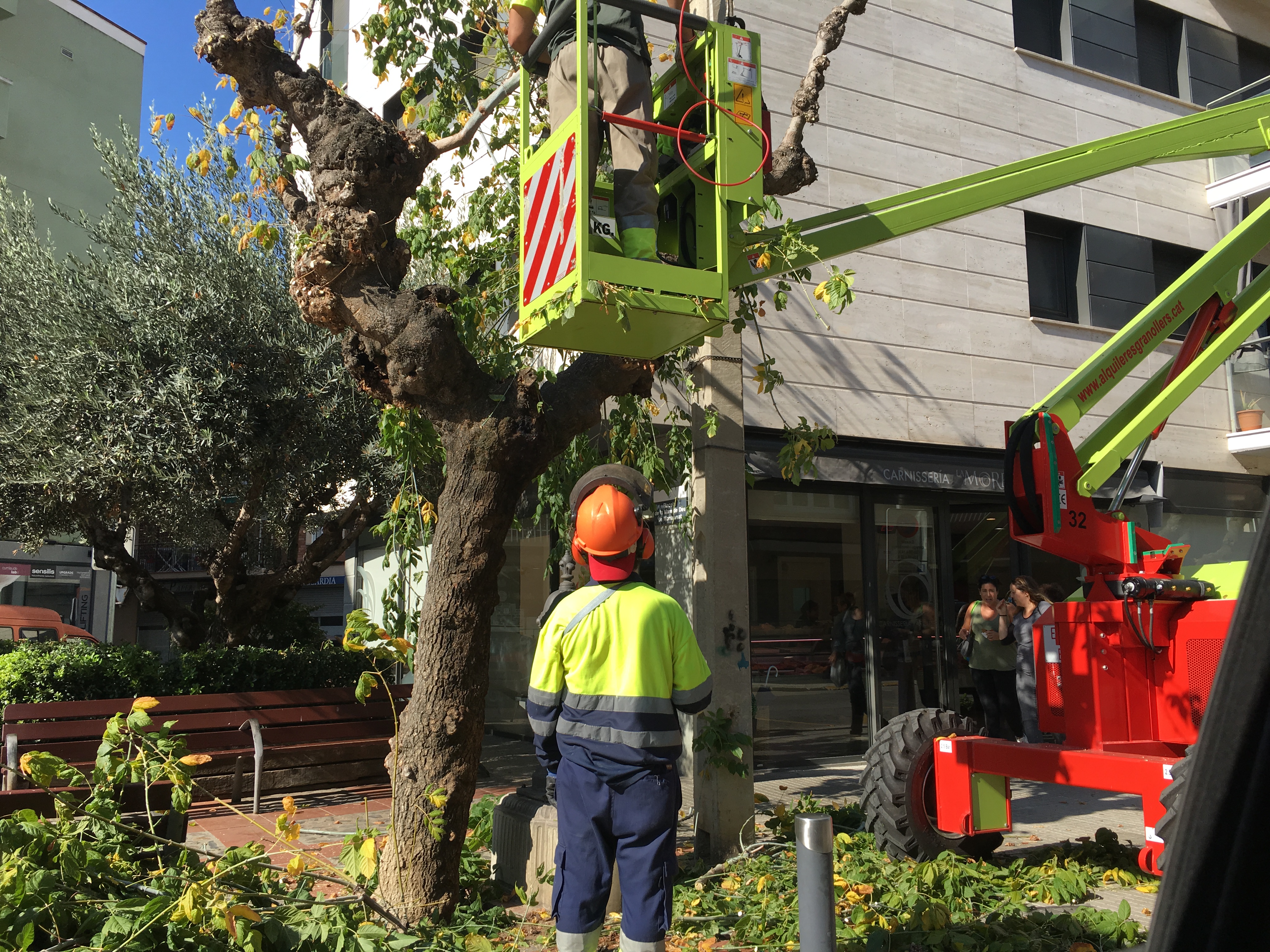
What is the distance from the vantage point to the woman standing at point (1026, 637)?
19.1 feet

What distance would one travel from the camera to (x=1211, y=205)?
12.9 meters

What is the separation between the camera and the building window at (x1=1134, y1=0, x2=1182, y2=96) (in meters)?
12.8

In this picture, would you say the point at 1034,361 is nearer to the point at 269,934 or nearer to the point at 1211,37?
the point at 1211,37

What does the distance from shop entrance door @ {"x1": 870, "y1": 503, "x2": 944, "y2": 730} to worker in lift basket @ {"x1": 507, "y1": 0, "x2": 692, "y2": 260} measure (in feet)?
22.7

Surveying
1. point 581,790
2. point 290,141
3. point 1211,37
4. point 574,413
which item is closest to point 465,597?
point 574,413

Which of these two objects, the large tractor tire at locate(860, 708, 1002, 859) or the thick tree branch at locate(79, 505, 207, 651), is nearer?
the large tractor tire at locate(860, 708, 1002, 859)

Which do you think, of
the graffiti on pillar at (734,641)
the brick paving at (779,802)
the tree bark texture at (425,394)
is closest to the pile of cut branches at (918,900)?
the brick paving at (779,802)

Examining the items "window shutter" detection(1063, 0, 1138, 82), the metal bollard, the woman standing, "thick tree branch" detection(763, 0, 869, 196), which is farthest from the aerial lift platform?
"window shutter" detection(1063, 0, 1138, 82)

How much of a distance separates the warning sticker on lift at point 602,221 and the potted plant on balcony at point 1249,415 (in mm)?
11834

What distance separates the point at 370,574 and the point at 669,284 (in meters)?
13.4

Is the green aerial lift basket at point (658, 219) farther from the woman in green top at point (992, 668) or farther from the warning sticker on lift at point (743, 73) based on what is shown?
the woman in green top at point (992, 668)

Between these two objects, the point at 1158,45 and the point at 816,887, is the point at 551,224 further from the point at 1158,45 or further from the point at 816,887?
the point at 1158,45

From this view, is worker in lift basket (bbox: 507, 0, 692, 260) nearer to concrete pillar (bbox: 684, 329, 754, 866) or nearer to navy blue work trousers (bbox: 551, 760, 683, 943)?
navy blue work trousers (bbox: 551, 760, 683, 943)

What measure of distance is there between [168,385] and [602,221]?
619 centimetres
